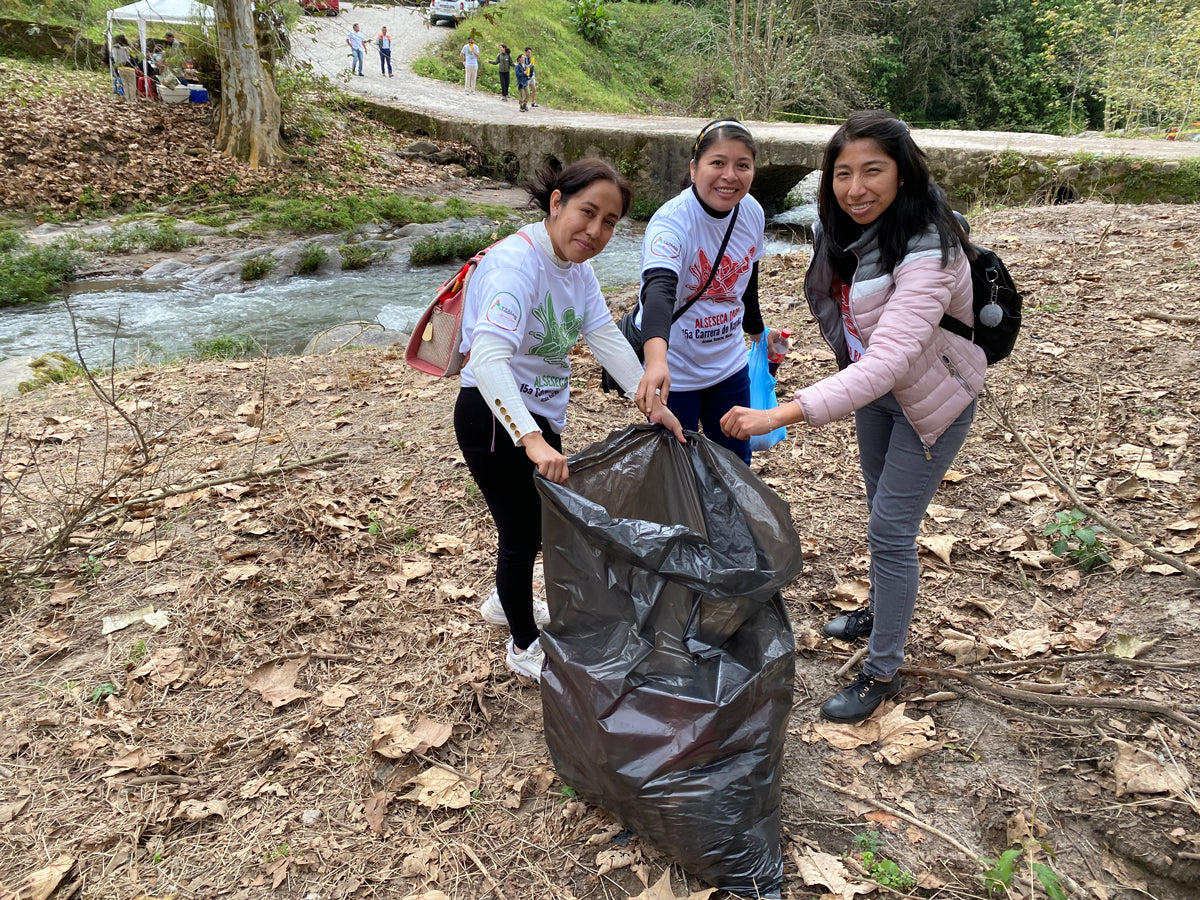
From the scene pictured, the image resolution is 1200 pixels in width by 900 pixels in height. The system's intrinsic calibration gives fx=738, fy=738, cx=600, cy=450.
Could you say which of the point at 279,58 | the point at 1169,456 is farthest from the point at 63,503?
the point at 279,58

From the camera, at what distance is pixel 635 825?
1938 millimetres

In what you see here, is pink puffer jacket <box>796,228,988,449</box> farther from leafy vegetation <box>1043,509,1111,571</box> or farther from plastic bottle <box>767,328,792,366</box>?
leafy vegetation <box>1043,509,1111,571</box>

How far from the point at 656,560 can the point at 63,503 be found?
311 centimetres

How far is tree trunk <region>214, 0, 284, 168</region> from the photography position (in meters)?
12.6

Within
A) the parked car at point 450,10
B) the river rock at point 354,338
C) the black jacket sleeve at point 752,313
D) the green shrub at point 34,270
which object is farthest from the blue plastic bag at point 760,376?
the parked car at point 450,10

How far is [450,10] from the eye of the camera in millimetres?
26188

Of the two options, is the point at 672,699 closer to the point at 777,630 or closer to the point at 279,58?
the point at 777,630

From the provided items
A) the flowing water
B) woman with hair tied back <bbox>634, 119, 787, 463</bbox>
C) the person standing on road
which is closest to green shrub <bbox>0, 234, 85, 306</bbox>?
the flowing water

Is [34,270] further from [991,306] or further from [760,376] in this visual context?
Answer: [991,306]

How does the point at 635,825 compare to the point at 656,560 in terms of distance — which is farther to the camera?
the point at 635,825

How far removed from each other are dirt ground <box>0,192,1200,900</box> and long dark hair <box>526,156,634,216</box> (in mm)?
1659

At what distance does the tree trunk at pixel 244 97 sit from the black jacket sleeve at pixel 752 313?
526 inches

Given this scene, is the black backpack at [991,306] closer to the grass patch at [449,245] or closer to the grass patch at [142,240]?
the grass patch at [449,245]

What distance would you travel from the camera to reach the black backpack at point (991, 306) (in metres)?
1.98
